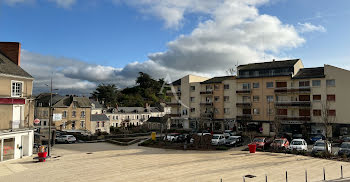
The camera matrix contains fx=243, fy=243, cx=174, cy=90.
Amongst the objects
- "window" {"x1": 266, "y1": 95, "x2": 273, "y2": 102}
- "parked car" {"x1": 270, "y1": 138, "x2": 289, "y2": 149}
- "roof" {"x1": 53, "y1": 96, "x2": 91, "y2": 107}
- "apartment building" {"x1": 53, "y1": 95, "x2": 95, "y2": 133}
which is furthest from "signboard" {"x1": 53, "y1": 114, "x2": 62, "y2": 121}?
"parked car" {"x1": 270, "y1": 138, "x2": 289, "y2": 149}

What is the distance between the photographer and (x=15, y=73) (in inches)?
1016

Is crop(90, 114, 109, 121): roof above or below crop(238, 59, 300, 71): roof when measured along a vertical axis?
below

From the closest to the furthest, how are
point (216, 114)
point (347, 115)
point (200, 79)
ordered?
1. point (347, 115)
2. point (216, 114)
3. point (200, 79)

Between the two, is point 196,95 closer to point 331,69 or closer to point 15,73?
point 331,69

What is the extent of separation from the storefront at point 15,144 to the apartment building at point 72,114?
29.4 m

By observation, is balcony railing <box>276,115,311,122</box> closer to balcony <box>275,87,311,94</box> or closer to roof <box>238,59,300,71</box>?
balcony <box>275,87,311,94</box>

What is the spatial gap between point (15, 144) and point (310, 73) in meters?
46.2

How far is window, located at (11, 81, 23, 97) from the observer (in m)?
25.6


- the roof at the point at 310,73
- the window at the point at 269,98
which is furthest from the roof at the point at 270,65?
the window at the point at 269,98

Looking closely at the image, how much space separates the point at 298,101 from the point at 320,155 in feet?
Answer: 74.8

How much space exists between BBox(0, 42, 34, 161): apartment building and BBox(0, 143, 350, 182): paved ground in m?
2.05

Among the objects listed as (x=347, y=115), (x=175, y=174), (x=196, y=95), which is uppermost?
(x=196, y=95)

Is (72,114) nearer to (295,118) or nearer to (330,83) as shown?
(295,118)

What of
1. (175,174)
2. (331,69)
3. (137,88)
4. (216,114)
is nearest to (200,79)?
(216,114)
